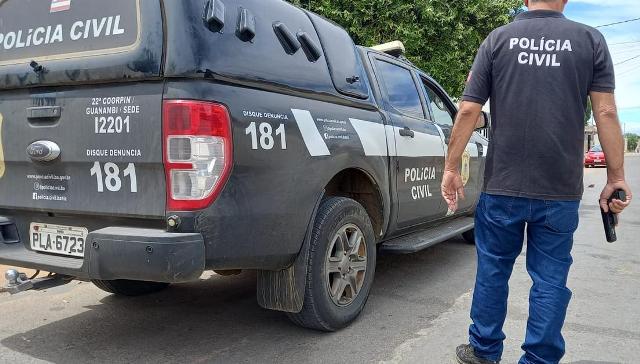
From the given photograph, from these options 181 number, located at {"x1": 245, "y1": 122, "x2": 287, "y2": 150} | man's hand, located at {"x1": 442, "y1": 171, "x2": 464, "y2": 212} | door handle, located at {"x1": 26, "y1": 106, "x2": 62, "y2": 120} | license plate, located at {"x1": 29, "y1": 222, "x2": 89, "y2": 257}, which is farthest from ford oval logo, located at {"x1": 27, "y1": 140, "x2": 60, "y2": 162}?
man's hand, located at {"x1": 442, "y1": 171, "x2": 464, "y2": 212}

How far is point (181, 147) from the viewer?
255 centimetres

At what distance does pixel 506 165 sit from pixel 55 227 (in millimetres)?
2383

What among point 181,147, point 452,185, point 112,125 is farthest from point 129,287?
point 452,185

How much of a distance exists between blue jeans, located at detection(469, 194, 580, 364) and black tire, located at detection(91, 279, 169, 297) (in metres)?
2.58

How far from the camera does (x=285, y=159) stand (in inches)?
115

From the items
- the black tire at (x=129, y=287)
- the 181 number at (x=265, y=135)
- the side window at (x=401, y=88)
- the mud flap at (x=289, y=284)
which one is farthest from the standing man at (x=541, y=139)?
the black tire at (x=129, y=287)

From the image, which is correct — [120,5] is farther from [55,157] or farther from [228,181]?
[228,181]

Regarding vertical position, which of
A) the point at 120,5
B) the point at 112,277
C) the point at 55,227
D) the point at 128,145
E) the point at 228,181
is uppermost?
Answer: the point at 120,5

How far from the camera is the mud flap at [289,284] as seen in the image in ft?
10.3

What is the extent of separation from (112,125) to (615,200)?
8.22ft

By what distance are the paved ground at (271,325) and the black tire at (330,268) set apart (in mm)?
128

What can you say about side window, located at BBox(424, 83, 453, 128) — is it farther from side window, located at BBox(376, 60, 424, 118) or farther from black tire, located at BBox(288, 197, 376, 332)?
black tire, located at BBox(288, 197, 376, 332)

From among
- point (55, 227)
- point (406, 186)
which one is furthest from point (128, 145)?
point (406, 186)

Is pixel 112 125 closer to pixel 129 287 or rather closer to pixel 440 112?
pixel 129 287
